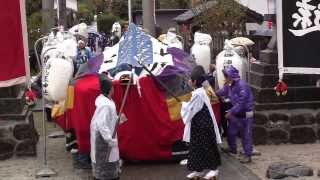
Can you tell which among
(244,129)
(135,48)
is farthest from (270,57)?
(135,48)

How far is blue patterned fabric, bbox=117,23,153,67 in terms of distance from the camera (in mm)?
9250

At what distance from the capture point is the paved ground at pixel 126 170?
9086 mm

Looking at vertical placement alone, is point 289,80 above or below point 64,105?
above

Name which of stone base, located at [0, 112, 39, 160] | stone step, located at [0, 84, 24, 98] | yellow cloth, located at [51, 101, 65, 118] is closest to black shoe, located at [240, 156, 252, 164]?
yellow cloth, located at [51, 101, 65, 118]

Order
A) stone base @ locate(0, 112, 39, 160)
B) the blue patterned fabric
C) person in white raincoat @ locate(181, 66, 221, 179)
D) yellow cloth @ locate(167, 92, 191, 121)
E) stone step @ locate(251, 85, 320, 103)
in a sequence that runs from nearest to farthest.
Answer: person in white raincoat @ locate(181, 66, 221, 179) < the blue patterned fabric < yellow cloth @ locate(167, 92, 191, 121) < stone base @ locate(0, 112, 39, 160) < stone step @ locate(251, 85, 320, 103)

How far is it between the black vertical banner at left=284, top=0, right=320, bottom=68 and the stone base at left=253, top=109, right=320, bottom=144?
119 inches

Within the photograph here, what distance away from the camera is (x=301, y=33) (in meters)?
8.17

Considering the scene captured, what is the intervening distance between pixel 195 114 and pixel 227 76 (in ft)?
5.11

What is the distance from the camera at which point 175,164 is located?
994cm

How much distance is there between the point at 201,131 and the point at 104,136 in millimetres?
1407

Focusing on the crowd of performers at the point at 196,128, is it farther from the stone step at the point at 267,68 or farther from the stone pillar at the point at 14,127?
the stone step at the point at 267,68

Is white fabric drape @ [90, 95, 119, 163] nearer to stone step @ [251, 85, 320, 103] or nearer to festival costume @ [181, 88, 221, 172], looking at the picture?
festival costume @ [181, 88, 221, 172]

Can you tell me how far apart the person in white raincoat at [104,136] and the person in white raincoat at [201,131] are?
3.61 ft

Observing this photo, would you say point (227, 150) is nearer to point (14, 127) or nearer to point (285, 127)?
point (285, 127)
